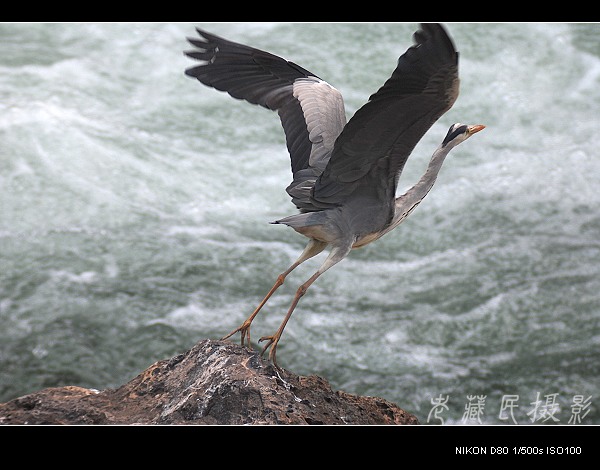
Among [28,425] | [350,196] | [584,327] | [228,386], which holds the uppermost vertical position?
[350,196]

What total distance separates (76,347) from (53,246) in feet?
3.82

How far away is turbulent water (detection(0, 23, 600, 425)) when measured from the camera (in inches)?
240

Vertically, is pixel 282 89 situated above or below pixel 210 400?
above

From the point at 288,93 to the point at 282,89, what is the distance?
0.04m

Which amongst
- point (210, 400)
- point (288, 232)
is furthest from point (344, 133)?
point (288, 232)

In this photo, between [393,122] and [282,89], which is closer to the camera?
[393,122]

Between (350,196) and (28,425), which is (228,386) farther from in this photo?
(350,196)

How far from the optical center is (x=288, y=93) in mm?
4375

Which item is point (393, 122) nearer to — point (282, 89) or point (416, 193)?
point (416, 193)

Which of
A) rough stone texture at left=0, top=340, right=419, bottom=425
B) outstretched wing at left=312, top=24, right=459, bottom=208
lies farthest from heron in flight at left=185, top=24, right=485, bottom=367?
rough stone texture at left=0, top=340, right=419, bottom=425

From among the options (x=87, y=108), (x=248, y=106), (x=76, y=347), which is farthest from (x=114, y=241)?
(x=248, y=106)

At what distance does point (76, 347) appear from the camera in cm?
602

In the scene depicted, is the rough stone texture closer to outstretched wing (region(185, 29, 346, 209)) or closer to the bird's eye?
outstretched wing (region(185, 29, 346, 209))

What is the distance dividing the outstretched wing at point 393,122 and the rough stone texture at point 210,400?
89 centimetres
